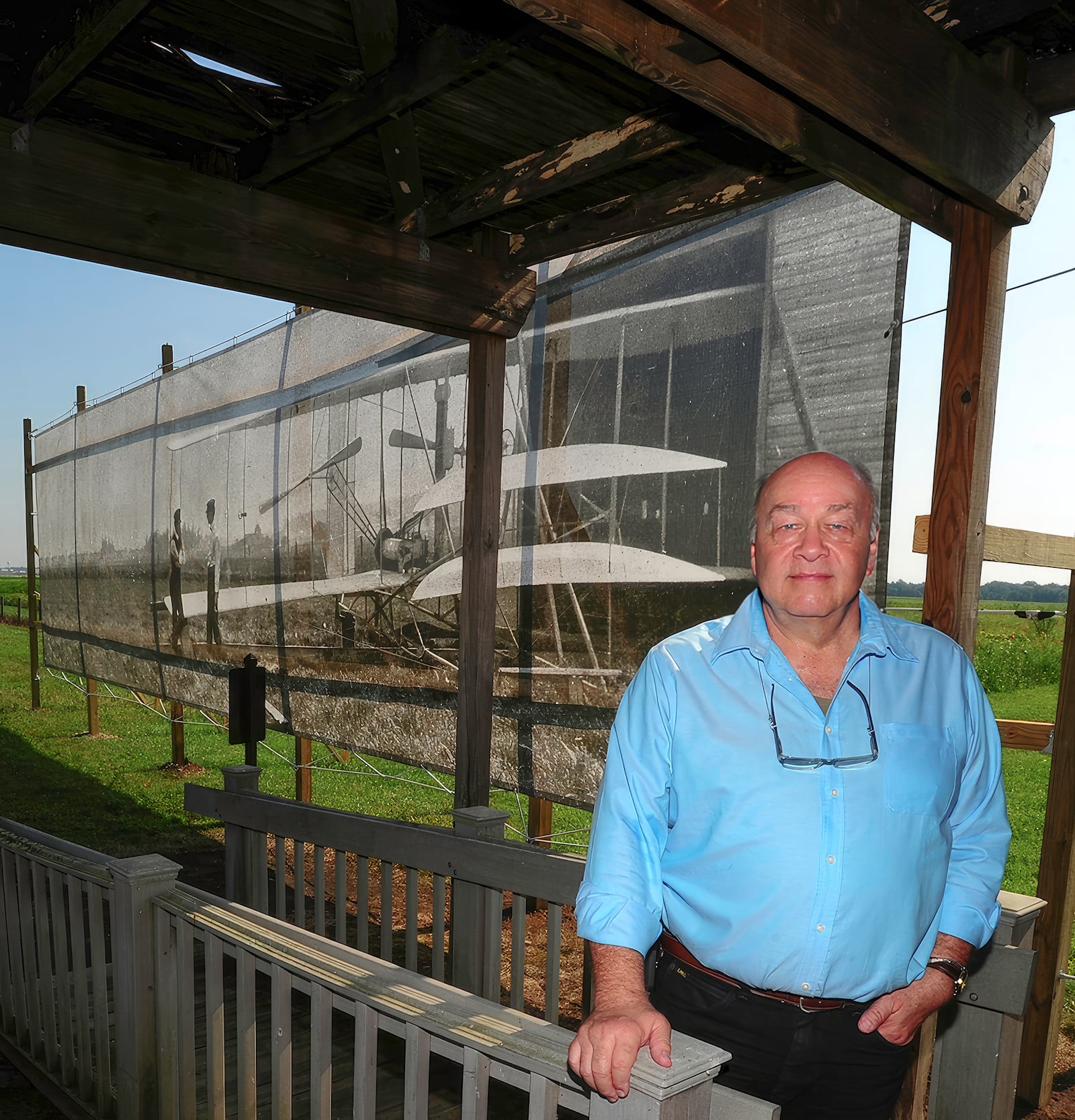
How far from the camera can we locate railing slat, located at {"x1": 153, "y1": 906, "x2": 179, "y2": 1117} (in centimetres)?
245

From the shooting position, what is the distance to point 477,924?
9.74ft

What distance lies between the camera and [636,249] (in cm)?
404

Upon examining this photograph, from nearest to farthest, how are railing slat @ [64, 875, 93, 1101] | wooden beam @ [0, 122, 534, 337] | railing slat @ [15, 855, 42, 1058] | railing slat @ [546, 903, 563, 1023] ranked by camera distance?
railing slat @ [546, 903, 563, 1023], wooden beam @ [0, 122, 534, 337], railing slat @ [64, 875, 93, 1101], railing slat @ [15, 855, 42, 1058]

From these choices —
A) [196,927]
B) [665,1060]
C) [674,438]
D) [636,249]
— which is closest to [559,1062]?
[665,1060]

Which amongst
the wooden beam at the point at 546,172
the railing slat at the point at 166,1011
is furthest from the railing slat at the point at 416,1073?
the wooden beam at the point at 546,172

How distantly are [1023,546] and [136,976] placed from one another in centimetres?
296

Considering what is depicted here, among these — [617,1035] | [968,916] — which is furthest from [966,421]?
[617,1035]

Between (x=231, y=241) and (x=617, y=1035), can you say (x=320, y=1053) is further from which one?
(x=231, y=241)

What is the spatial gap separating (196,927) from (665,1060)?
156 centimetres

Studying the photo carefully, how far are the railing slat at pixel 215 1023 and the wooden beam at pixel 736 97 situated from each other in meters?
2.11

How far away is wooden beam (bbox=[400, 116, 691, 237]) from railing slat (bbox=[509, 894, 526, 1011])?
234 cm

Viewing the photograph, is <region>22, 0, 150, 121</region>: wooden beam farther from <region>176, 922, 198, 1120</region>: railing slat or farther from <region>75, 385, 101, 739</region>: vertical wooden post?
<region>75, 385, 101, 739</region>: vertical wooden post

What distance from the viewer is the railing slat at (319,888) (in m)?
3.22

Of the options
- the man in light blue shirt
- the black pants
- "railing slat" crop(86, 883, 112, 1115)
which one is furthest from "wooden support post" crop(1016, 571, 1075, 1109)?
"railing slat" crop(86, 883, 112, 1115)
